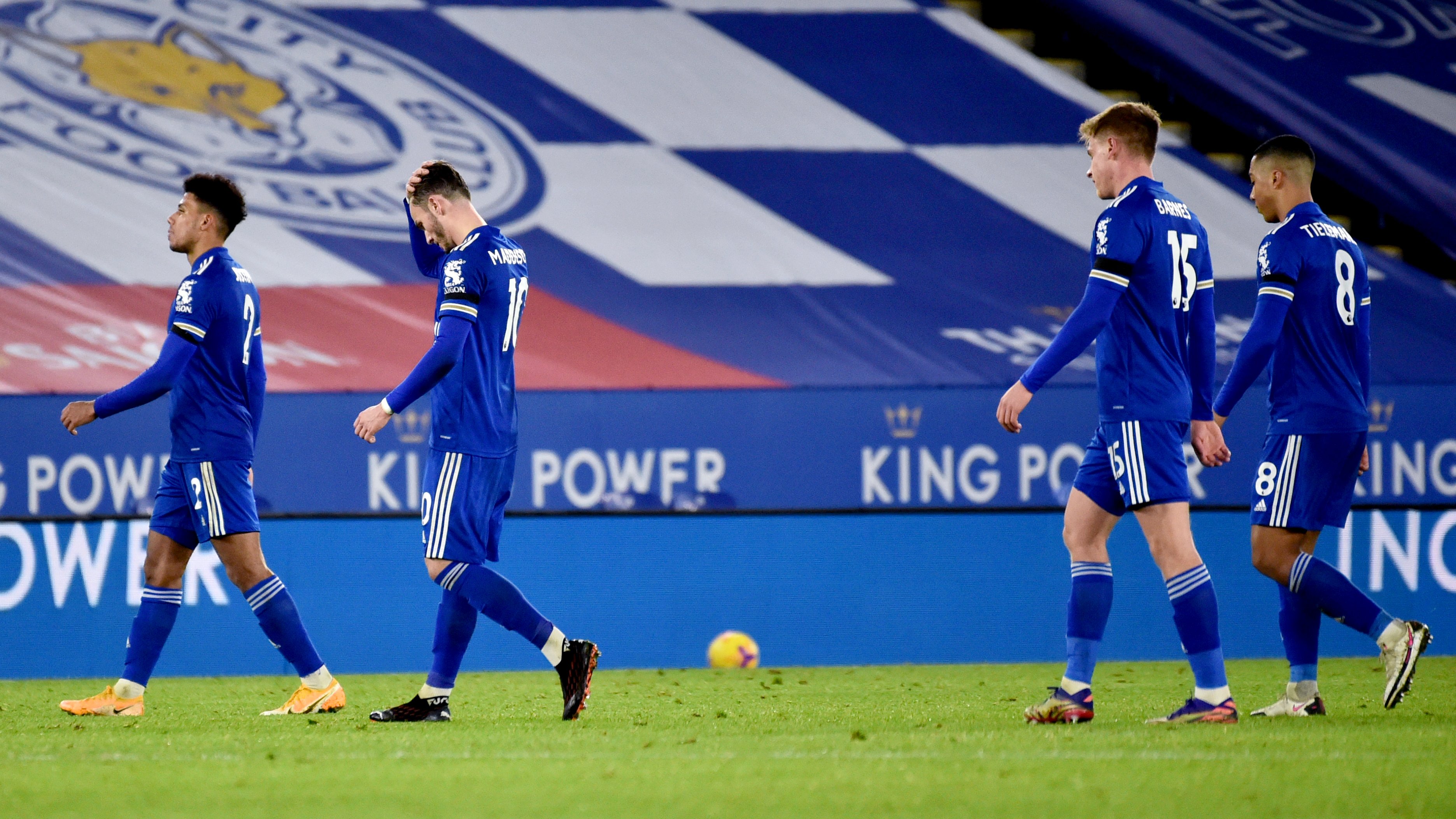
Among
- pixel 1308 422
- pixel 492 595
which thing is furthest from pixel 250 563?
pixel 1308 422

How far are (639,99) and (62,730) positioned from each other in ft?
27.3

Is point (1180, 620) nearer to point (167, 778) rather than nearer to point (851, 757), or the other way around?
point (851, 757)

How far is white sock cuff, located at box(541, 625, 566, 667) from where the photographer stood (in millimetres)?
5121

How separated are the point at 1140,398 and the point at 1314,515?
2.81 ft

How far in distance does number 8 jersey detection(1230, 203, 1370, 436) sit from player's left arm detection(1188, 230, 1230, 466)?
0.35 meters

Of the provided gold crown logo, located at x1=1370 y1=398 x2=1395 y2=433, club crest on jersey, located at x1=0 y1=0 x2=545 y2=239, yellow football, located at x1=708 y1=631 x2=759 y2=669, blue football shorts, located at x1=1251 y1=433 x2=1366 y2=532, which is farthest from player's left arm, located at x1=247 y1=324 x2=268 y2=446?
gold crown logo, located at x1=1370 y1=398 x2=1395 y2=433

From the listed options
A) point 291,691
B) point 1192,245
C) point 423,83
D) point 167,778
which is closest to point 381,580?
point 291,691

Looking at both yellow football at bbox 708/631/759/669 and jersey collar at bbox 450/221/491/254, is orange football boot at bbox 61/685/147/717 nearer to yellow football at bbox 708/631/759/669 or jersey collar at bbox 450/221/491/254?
jersey collar at bbox 450/221/491/254

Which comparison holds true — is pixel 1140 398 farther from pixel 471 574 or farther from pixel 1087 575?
pixel 471 574

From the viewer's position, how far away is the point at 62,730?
5.14 meters

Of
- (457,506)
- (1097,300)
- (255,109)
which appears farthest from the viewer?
(255,109)

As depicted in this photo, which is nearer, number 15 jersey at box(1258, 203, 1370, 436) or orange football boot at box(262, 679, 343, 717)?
number 15 jersey at box(1258, 203, 1370, 436)

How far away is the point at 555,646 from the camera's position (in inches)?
202

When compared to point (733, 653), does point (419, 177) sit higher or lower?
higher
